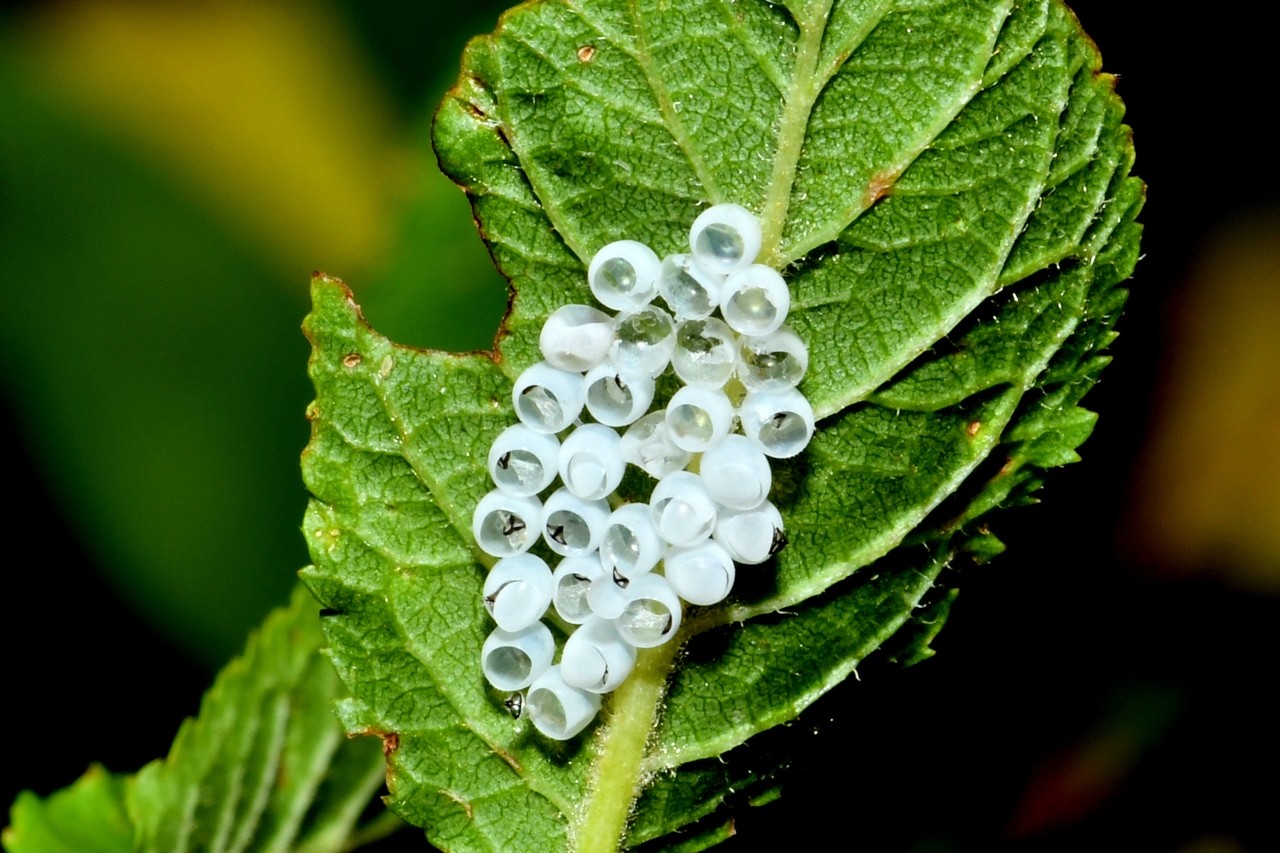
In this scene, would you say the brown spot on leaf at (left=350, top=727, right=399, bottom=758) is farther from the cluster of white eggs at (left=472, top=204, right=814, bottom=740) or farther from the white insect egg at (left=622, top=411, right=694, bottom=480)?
the white insect egg at (left=622, top=411, right=694, bottom=480)

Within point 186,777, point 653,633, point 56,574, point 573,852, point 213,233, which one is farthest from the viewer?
point 213,233

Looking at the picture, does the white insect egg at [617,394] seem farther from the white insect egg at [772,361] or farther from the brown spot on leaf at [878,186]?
the brown spot on leaf at [878,186]

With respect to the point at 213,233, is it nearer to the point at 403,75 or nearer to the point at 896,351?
the point at 403,75

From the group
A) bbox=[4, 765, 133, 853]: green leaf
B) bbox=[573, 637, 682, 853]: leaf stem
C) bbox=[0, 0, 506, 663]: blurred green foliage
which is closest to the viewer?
bbox=[573, 637, 682, 853]: leaf stem

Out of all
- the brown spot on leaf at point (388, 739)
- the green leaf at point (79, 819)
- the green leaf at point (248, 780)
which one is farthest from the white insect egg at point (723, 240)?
the green leaf at point (79, 819)

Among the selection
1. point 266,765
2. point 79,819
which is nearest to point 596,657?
point 266,765

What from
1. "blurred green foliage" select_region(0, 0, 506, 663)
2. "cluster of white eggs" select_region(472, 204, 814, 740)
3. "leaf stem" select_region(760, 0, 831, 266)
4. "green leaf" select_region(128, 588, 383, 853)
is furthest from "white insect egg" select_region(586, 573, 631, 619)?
"blurred green foliage" select_region(0, 0, 506, 663)

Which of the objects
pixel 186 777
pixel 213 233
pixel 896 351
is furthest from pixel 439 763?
pixel 213 233
